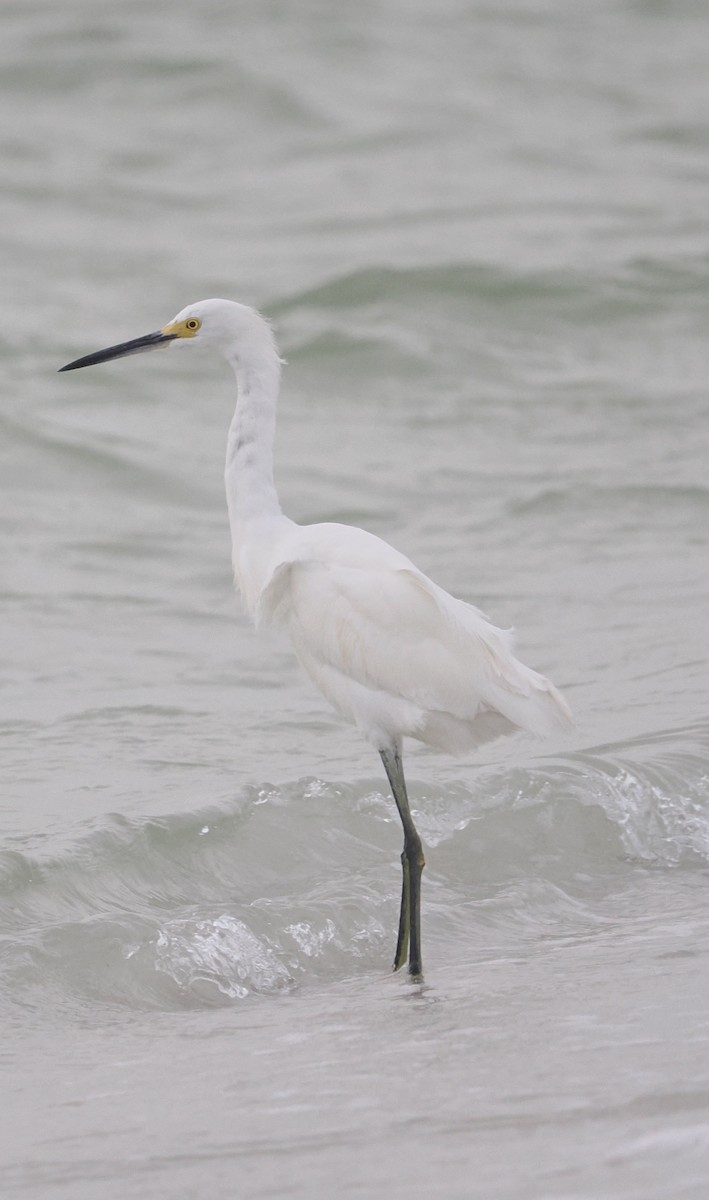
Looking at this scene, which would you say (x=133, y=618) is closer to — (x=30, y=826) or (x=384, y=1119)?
→ (x=30, y=826)

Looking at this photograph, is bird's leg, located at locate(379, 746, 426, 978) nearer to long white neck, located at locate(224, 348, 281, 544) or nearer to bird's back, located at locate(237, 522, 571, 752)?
bird's back, located at locate(237, 522, 571, 752)

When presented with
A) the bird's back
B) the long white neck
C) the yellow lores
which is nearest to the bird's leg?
the bird's back

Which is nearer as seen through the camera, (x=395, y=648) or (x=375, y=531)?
(x=395, y=648)

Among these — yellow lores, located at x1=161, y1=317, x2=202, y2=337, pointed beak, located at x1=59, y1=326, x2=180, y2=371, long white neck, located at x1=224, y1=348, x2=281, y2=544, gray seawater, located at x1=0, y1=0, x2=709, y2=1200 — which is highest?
yellow lores, located at x1=161, y1=317, x2=202, y2=337

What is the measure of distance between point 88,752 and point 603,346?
7.94m

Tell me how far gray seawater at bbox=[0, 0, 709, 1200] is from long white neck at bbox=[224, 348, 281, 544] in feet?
3.59

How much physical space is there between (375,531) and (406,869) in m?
4.58

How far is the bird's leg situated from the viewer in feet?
15.3

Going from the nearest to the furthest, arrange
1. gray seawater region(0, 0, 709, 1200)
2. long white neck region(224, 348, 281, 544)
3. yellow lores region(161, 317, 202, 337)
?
gray seawater region(0, 0, 709, 1200) < long white neck region(224, 348, 281, 544) < yellow lores region(161, 317, 202, 337)

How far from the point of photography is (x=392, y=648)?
467 cm

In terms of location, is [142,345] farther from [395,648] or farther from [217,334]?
[395,648]

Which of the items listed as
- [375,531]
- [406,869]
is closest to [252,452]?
[406,869]

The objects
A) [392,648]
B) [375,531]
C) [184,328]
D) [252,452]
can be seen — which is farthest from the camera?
[375,531]

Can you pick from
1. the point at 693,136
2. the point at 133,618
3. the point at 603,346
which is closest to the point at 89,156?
the point at 603,346
